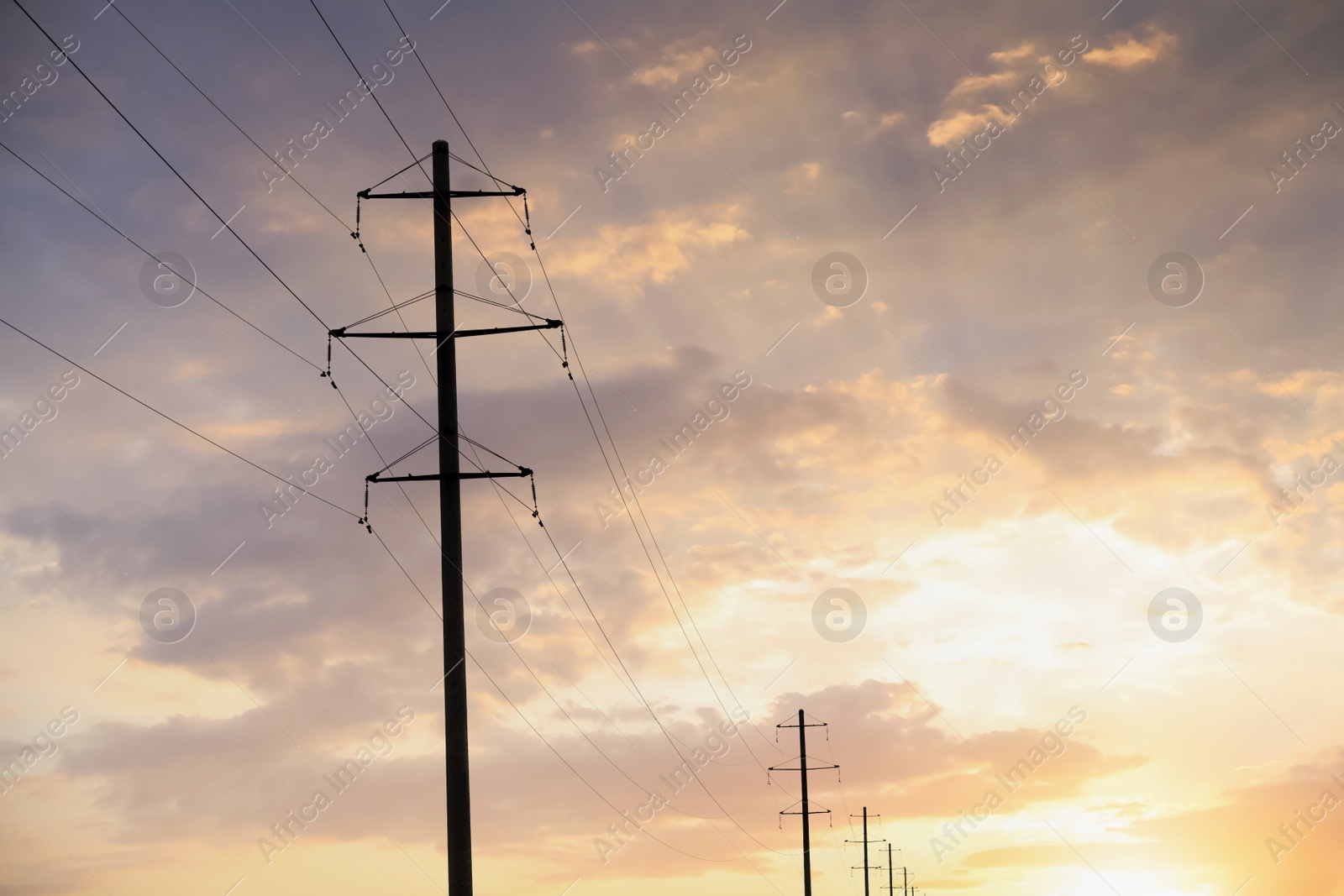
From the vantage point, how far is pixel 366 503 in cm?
2059

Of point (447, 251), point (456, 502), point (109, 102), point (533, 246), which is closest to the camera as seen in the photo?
point (109, 102)

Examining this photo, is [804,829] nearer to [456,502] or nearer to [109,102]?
[456,502]

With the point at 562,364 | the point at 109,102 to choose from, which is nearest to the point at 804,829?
the point at 562,364

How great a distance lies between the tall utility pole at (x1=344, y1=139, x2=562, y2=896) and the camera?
18.2 m

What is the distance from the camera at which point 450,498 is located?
779 inches

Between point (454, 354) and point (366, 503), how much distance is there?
2817 millimetres

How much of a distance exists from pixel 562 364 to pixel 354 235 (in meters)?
4.40

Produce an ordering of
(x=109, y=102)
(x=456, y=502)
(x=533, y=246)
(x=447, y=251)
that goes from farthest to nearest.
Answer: (x=533, y=246) → (x=447, y=251) → (x=456, y=502) → (x=109, y=102)

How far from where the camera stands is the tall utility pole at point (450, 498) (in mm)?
18250

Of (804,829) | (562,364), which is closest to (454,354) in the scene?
(562,364)

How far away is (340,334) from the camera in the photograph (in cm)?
2072

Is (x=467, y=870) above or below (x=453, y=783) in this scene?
below

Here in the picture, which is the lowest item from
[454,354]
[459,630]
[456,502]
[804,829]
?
[804,829]

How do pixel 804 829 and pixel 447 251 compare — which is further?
pixel 804 829
